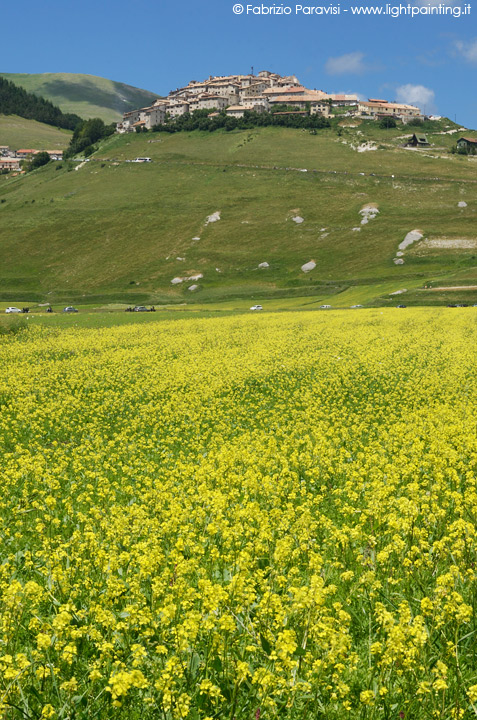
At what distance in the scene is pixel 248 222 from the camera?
142 m

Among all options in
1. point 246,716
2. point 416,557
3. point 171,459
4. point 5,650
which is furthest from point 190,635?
point 171,459

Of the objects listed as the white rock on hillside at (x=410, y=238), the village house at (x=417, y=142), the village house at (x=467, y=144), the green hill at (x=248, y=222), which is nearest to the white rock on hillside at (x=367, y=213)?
the green hill at (x=248, y=222)

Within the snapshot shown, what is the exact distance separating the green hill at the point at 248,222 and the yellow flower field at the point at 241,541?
59.5 meters

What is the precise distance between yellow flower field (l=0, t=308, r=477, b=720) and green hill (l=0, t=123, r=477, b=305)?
195 feet

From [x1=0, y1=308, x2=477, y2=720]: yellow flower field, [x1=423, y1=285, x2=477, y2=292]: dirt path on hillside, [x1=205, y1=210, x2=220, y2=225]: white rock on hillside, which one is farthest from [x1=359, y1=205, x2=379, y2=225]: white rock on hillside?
[x1=0, y1=308, x2=477, y2=720]: yellow flower field

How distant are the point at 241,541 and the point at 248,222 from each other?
13972 centimetres

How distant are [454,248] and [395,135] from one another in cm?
10967

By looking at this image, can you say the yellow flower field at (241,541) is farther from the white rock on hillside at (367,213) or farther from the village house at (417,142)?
the village house at (417,142)

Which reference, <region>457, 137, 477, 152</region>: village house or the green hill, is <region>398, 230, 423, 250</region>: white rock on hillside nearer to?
the green hill

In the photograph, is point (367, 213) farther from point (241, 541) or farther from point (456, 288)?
point (241, 541)

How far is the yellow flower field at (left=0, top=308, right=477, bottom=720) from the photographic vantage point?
5309 mm

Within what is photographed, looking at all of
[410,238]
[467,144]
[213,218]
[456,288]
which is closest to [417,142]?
[467,144]

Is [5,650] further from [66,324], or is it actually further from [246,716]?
[66,324]

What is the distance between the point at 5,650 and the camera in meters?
6.21
